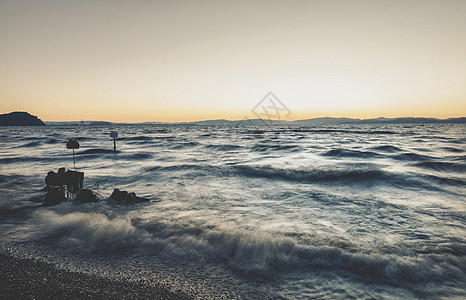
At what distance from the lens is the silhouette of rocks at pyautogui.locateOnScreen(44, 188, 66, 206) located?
595 cm

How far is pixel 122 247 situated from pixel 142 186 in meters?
5.27

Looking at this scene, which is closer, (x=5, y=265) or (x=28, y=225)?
(x=5, y=265)

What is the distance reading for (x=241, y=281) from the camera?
300cm

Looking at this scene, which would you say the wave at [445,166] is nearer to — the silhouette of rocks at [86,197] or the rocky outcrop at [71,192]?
the rocky outcrop at [71,192]

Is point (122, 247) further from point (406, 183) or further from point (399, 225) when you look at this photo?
point (406, 183)

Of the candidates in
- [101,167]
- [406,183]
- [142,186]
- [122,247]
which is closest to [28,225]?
[122,247]

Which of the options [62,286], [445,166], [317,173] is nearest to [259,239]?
[62,286]

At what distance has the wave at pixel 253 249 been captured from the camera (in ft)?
11.2

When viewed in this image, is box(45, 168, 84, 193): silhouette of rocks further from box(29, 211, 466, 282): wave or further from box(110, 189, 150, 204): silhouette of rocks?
box(29, 211, 466, 282): wave

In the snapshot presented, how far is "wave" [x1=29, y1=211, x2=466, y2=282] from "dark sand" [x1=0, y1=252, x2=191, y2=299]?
80 centimetres

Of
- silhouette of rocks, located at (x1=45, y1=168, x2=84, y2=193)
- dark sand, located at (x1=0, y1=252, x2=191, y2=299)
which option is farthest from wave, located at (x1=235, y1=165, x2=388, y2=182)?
dark sand, located at (x1=0, y1=252, x2=191, y2=299)

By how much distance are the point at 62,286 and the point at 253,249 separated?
2622 millimetres

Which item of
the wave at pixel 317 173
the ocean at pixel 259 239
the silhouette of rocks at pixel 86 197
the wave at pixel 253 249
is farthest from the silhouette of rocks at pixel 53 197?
the wave at pixel 317 173

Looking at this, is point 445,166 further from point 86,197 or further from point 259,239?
point 86,197
